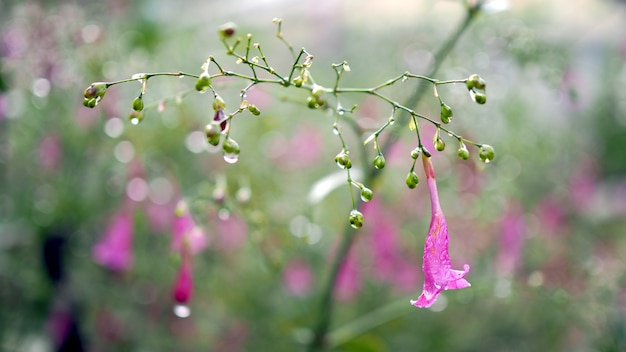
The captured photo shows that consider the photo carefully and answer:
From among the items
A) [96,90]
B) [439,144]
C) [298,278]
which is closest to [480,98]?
[439,144]

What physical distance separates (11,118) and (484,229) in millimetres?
1047

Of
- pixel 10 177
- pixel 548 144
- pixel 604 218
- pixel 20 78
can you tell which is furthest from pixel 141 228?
pixel 604 218

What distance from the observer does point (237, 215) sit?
1.07 m

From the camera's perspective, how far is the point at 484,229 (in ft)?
4.82

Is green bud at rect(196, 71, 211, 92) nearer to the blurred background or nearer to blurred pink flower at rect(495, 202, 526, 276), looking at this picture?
the blurred background

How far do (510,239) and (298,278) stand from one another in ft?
1.60

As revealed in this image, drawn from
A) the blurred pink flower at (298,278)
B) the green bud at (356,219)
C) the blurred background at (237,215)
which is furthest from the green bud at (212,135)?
the blurred pink flower at (298,278)

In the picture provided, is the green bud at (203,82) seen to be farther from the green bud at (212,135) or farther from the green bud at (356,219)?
the green bud at (356,219)

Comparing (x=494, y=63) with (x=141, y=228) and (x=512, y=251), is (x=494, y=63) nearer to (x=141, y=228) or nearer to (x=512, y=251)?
(x=512, y=251)

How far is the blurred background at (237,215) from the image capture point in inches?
44.3

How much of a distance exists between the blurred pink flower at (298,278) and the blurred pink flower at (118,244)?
0.43 m

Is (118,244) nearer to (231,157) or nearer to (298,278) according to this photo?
(298,278)

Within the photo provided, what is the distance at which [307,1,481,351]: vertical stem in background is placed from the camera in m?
0.77

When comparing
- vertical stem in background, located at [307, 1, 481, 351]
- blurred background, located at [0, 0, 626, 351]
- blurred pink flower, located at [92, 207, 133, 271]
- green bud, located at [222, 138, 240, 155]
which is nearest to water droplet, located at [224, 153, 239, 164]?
green bud, located at [222, 138, 240, 155]
